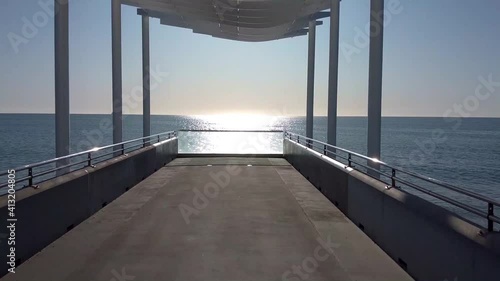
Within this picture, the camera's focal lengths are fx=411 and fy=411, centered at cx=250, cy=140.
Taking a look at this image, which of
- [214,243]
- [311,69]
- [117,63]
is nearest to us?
[214,243]

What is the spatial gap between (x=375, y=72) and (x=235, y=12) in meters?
12.3

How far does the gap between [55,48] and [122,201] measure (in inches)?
172

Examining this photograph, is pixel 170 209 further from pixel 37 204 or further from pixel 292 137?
pixel 292 137

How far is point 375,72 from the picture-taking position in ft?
36.1

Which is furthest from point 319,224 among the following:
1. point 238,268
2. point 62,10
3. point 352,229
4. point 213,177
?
point 62,10

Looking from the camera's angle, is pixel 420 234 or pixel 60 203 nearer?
pixel 420 234

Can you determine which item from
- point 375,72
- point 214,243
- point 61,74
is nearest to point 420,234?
point 214,243

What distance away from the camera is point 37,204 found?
6.34 m

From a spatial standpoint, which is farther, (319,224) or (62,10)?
(62,10)

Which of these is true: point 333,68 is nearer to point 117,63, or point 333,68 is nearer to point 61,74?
point 117,63
